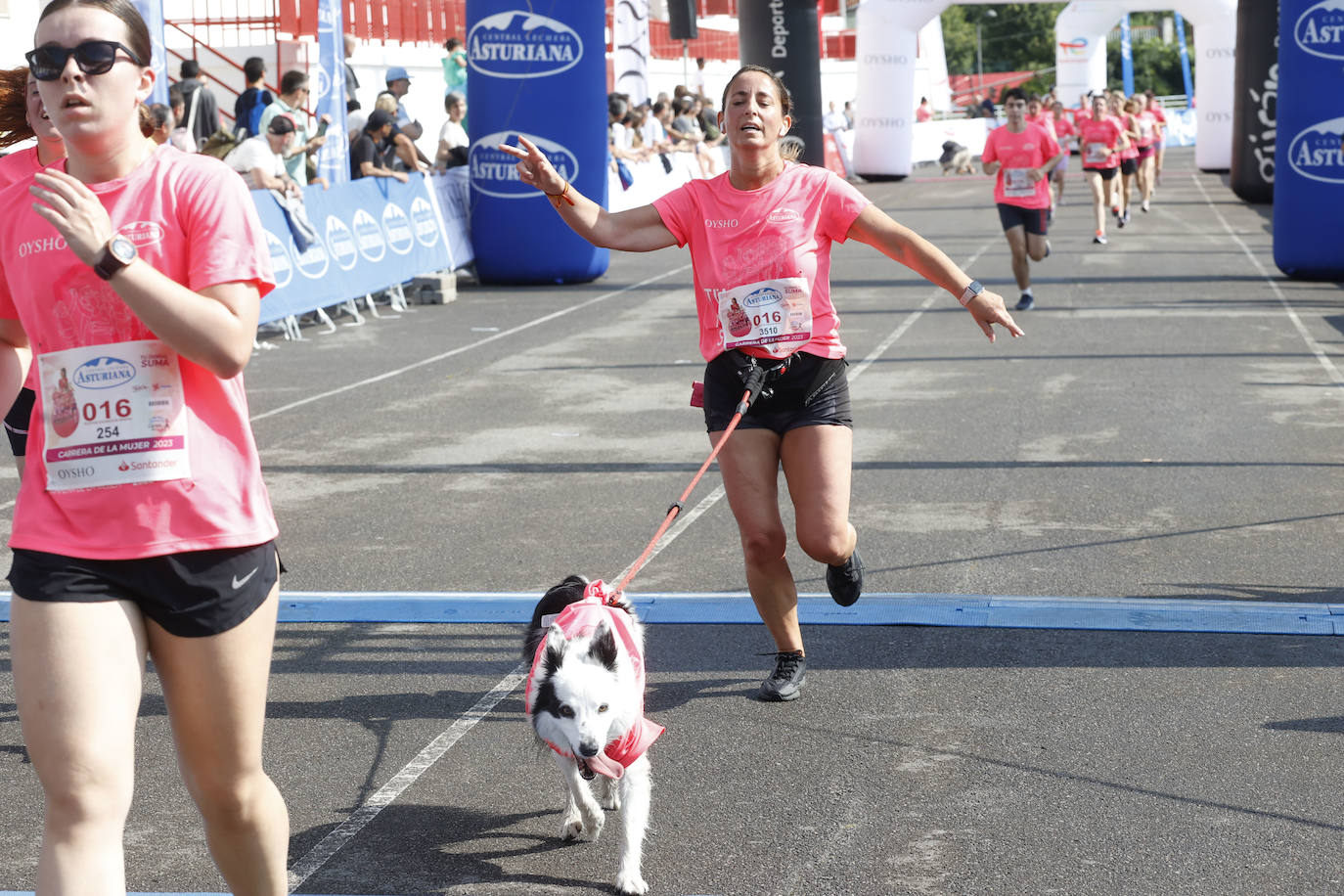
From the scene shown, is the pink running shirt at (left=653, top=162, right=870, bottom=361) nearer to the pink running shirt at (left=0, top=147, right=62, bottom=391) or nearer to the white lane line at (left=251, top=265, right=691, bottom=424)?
the pink running shirt at (left=0, top=147, right=62, bottom=391)

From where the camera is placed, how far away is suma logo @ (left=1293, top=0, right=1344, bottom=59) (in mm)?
17016

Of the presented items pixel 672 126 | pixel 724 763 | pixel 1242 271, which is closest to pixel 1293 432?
pixel 724 763

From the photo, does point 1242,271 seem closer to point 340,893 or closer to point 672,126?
point 672,126

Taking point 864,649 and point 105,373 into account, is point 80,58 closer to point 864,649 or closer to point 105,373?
point 105,373

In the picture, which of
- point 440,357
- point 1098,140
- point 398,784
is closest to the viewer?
point 398,784

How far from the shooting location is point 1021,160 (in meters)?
15.3

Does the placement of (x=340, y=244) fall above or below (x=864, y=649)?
above

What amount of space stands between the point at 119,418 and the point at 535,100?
53.2 feet

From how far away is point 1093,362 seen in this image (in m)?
12.7

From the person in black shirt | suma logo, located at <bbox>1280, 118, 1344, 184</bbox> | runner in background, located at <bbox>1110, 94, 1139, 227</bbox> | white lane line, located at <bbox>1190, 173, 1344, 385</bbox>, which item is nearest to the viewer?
white lane line, located at <bbox>1190, 173, 1344, 385</bbox>

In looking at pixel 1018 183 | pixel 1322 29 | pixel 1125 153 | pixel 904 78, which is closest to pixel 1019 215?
pixel 1018 183

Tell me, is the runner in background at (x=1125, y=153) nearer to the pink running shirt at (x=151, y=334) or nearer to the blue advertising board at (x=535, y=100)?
the blue advertising board at (x=535, y=100)

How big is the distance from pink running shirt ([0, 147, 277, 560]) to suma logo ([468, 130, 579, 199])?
1575 cm

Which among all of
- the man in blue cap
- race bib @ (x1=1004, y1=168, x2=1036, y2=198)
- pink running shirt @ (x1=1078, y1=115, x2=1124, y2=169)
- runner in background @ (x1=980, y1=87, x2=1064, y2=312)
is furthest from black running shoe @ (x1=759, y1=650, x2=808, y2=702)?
pink running shirt @ (x1=1078, y1=115, x2=1124, y2=169)
